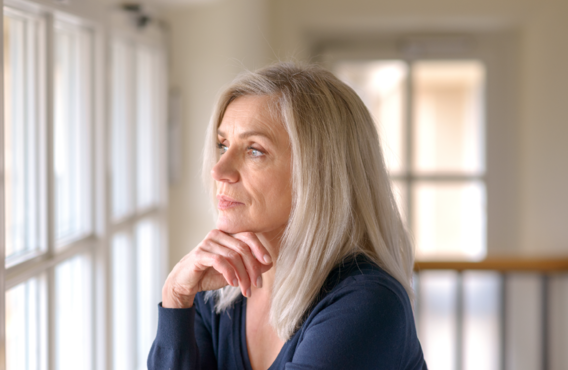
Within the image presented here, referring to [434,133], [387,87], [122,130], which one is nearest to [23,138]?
[122,130]

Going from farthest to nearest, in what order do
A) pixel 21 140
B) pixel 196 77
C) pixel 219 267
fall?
1. pixel 196 77
2. pixel 21 140
3. pixel 219 267


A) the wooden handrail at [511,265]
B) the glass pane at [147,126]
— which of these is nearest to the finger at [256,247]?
the glass pane at [147,126]

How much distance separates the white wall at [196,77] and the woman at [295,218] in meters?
1.21

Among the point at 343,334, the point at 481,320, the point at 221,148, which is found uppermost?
the point at 221,148

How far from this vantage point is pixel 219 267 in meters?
1.03

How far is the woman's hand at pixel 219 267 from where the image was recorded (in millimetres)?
1038

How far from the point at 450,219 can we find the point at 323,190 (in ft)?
8.57

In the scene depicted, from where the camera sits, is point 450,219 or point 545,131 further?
point 450,219

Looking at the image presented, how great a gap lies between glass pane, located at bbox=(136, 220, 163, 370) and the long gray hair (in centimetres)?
126

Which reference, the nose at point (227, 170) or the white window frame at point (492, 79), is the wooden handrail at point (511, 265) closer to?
the white window frame at point (492, 79)

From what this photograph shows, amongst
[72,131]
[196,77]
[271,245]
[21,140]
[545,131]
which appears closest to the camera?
[271,245]

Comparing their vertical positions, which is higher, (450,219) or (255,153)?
(255,153)

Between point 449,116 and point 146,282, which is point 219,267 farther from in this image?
point 449,116

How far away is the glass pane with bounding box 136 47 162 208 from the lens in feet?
7.14
